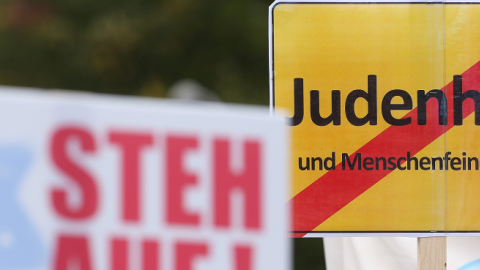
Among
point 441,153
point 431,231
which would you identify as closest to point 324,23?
point 441,153

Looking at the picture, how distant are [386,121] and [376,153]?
0.28 feet

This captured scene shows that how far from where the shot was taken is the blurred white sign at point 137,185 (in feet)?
3.22

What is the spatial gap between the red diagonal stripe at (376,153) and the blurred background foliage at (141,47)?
13.7 feet

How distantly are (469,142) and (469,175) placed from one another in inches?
3.3

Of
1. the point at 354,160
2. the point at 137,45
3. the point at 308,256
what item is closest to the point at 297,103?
the point at 354,160

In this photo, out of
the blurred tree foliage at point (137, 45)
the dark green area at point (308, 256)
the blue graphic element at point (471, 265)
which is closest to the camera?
the blue graphic element at point (471, 265)

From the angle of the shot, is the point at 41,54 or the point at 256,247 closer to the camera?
the point at 256,247

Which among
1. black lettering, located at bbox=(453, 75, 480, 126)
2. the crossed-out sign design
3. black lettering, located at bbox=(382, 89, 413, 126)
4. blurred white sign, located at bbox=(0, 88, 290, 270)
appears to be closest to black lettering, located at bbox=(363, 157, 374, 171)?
the crossed-out sign design

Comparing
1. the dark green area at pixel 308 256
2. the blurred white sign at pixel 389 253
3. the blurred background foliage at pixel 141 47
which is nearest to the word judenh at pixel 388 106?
the blurred white sign at pixel 389 253

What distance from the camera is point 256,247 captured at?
104 cm

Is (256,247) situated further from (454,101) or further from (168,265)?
(454,101)

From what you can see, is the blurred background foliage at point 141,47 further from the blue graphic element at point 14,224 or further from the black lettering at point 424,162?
the blue graphic element at point 14,224

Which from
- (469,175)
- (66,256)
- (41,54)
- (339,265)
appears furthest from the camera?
(41,54)

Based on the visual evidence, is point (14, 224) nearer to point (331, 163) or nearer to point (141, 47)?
point (331, 163)
